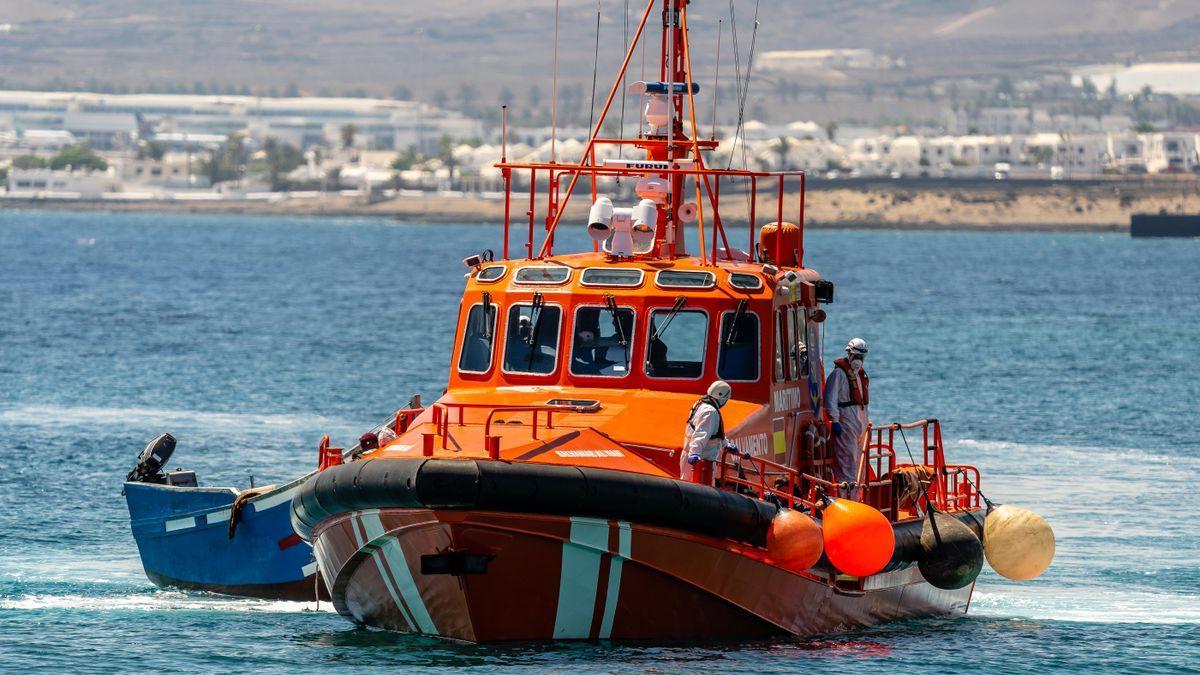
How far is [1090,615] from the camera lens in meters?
20.6

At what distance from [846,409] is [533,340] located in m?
3.25

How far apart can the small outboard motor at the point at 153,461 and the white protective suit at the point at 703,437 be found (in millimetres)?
7543

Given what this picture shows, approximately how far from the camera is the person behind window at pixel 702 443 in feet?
53.5

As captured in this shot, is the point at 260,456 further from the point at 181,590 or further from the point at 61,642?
the point at 61,642

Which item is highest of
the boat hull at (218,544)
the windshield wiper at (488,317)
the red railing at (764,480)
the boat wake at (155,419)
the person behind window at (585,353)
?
the windshield wiper at (488,317)

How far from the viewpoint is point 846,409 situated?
19484mm

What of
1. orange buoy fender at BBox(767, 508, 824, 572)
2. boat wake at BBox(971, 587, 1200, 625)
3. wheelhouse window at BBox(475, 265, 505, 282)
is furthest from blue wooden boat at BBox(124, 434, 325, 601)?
boat wake at BBox(971, 587, 1200, 625)

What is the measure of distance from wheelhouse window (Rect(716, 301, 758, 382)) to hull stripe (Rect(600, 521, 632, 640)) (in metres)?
2.64

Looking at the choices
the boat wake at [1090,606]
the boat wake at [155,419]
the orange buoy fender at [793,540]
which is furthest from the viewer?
the boat wake at [155,419]

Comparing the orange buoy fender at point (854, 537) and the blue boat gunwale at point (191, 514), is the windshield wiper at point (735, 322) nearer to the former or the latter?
the orange buoy fender at point (854, 537)

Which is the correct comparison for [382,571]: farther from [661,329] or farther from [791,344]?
[791,344]

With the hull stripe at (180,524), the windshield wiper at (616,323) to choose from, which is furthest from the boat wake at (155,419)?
the windshield wiper at (616,323)

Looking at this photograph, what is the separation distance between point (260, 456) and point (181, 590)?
9.83 metres

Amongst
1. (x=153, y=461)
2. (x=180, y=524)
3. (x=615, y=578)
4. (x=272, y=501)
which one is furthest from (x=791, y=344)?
(x=153, y=461)
